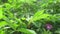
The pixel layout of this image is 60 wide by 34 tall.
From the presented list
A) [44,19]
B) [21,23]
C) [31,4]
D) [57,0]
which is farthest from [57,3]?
[21,23]

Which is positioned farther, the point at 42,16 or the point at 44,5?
the point at 44,5

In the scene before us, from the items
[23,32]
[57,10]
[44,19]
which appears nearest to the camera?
[23,32]

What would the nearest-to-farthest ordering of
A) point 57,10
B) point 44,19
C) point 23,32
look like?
1. point 23,32
2. point 44,19
3. point 57,10

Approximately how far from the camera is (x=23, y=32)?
93cm

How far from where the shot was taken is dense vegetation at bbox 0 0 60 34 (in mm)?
925

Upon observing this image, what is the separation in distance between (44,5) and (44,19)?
242 millimetres

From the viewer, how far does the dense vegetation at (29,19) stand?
925 mm

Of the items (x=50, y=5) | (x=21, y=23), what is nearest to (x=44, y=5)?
(x=50, y=5)

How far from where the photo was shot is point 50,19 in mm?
1075

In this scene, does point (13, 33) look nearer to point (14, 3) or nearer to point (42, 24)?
point (42, 24)

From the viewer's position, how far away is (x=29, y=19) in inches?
39.3

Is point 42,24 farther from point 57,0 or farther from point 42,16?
point 57,0

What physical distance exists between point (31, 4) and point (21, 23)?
38 cm

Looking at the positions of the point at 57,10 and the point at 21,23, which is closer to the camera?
the point at 21,23
